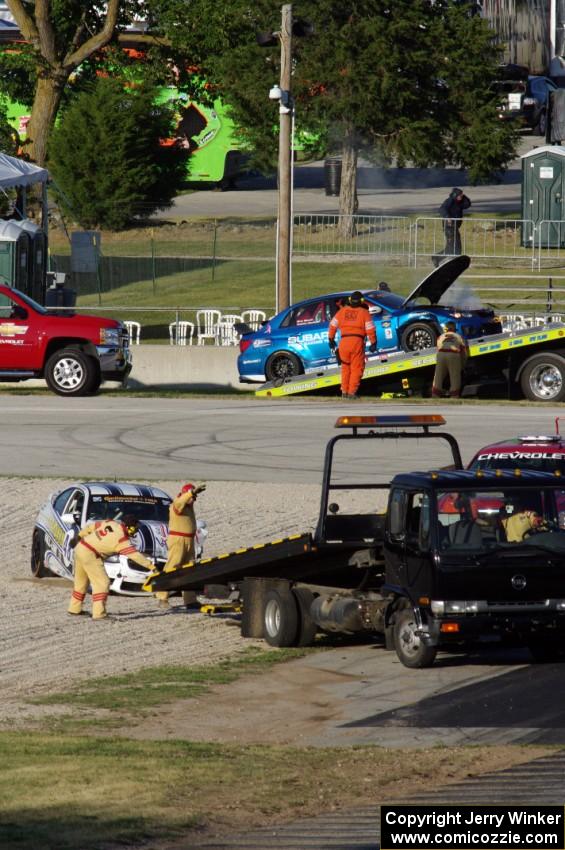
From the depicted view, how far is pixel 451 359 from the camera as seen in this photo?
27.7 meters

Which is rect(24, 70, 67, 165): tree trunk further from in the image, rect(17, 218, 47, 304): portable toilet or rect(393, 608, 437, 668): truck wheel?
rect(393, 608, 437, 668): truck wheel

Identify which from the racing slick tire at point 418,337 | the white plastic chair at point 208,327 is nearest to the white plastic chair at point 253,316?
the white plastic chair at point 208,327

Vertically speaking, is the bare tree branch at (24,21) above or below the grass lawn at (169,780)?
above

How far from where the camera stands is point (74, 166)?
53500 millimetres

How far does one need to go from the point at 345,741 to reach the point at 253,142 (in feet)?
143

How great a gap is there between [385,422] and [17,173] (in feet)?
79.2

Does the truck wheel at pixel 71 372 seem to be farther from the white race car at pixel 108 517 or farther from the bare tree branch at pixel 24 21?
the bare tree branch at pixel 24 21

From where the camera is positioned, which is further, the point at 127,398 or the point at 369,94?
the point at 369,94

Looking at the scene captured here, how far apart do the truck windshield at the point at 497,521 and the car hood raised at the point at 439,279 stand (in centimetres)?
1574

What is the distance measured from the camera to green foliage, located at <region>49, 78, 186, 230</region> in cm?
5316

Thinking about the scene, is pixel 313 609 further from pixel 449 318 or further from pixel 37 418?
pixel 449 318

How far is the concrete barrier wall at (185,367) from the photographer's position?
32688 millimetres

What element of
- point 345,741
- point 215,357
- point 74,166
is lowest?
point 345,741

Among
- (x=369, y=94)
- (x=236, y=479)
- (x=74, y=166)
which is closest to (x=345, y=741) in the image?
(x=236, y=479)
